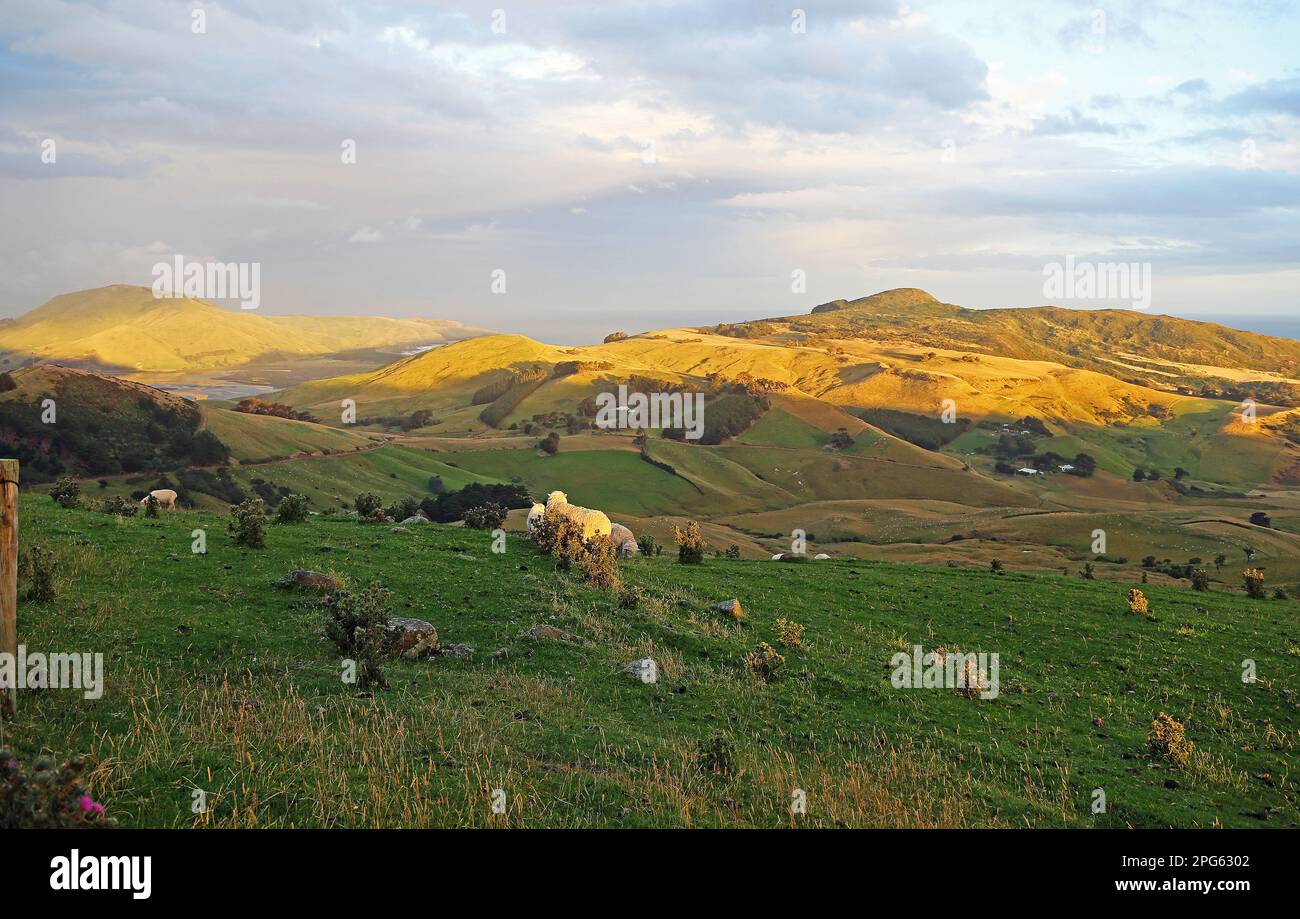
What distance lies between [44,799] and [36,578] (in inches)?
460

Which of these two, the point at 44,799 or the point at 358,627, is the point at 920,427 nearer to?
the point at 358,627

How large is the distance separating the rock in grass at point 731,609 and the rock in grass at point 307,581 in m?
9.67

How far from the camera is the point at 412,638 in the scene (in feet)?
51.4

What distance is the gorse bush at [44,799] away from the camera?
236 inches

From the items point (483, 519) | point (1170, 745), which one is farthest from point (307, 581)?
point (1170, 745)

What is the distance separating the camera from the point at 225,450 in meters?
86.7

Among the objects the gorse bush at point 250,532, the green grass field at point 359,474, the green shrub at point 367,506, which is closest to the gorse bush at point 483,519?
the green shrub at point 367,506

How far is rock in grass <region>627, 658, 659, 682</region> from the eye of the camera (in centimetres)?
1547

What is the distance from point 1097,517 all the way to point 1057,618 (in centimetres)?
6590

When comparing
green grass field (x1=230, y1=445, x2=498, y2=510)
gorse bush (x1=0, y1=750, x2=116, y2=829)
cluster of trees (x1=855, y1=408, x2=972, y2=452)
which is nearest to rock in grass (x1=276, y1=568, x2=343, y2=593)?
gorse bush (x1=0, y1=750, x2=116, y2=829)

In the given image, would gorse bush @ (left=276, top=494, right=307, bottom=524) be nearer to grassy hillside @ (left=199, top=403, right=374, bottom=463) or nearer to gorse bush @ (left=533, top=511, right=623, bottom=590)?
gorse bush @ (left=533, top=511, right=623, bottom=590)

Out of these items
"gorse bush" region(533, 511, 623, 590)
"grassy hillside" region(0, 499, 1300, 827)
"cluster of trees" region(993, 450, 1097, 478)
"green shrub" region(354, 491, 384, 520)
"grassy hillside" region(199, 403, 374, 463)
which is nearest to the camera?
"grassy hillside" region(0, 499, 1300, 827)

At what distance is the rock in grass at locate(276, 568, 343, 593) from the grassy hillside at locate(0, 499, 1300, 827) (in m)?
0.42
